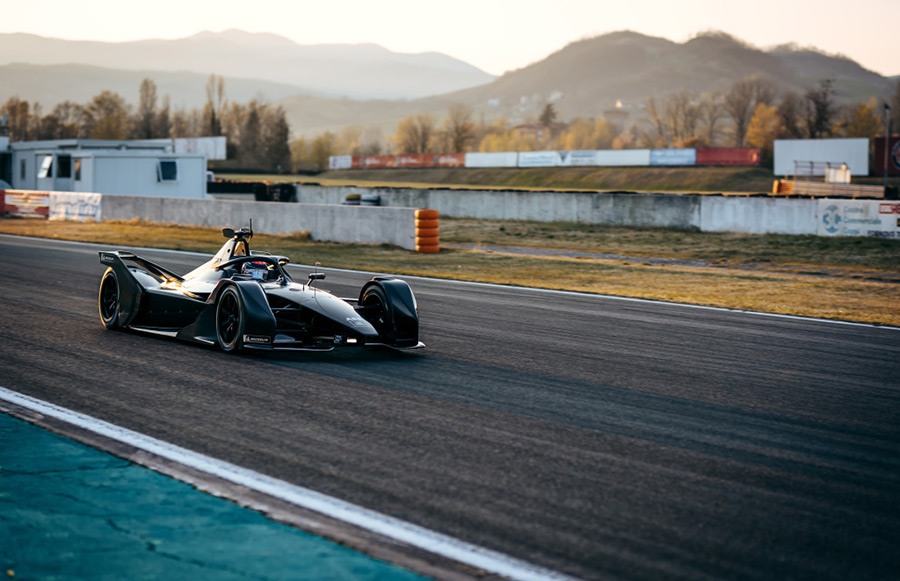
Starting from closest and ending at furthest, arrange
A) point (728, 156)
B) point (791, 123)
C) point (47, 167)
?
1. point (47, 167)
2. point (728, 156)
3. point (791, 123)

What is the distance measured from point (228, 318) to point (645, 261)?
17.2 m

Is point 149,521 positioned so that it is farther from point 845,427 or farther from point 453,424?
point 845,427

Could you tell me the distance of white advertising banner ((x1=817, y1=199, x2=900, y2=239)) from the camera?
25250mm

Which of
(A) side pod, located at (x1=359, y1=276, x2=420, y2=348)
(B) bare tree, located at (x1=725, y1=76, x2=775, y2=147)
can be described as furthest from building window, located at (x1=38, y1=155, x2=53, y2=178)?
(B) bare tree, located at (x1=725, y1=76, x2=775, y2=147)

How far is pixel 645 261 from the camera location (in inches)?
977

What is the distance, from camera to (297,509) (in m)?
5.03

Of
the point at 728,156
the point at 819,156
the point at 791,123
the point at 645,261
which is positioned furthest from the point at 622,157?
the point at 645,261

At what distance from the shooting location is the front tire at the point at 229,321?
30.2ft

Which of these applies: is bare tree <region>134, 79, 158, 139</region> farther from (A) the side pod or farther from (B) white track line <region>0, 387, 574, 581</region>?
(B) white track line <region>0, 387, 574, 581</region>

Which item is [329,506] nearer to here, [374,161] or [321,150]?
[374,161]

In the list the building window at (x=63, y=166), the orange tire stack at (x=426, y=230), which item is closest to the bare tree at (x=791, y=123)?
the building window at (x=63, y=166)

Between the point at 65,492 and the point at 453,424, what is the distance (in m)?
2.74

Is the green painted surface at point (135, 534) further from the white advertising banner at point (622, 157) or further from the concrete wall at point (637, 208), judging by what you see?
the white advertising banner at point (622, 157)

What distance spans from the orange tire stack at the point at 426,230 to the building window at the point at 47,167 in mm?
26680
